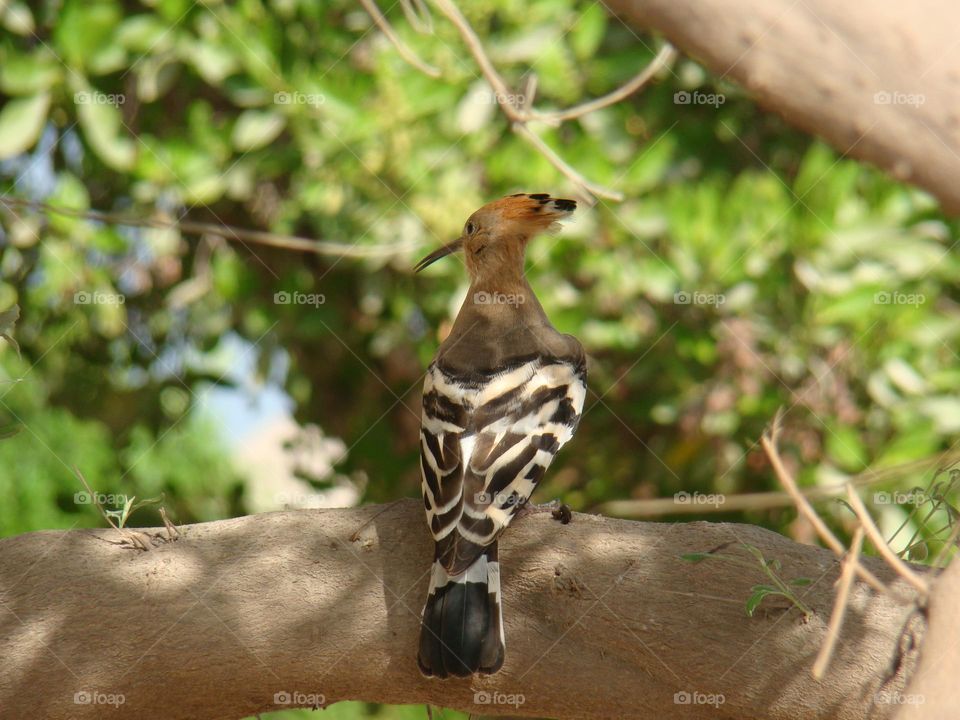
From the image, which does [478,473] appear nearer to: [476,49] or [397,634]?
[397,634]

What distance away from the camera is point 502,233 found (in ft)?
→ 12.8

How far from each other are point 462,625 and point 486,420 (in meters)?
0.86

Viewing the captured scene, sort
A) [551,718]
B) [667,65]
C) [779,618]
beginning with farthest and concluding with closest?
[667,65]
[551,718]
[779,618]

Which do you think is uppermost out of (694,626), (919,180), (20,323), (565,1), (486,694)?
(919,180)

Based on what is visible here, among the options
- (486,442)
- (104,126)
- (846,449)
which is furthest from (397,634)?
(104,126)

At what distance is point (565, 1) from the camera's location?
3.95 metres

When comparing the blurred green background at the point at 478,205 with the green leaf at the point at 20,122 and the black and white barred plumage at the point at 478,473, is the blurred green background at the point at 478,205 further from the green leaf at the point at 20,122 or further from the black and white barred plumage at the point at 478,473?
the black and white barred plumage at the point at 478,473

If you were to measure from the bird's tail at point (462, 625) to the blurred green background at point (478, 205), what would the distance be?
1370 mm

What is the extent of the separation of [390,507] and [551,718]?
0.62 meters

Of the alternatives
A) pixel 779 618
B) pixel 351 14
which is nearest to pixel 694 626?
pixel 779 618

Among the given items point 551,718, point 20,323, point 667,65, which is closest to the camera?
point 551,718

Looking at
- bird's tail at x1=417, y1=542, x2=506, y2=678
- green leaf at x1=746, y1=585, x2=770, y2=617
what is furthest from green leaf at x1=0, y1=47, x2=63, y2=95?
green leaf at x1=746, y1=585, x2=770, y2=617

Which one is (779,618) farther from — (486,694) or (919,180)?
(919,180)

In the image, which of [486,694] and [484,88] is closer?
[486,694]
